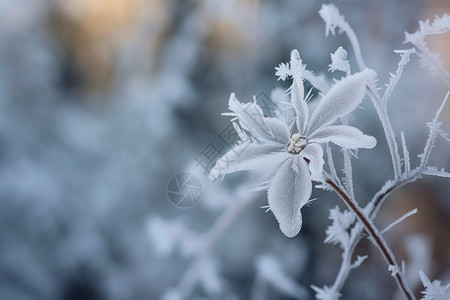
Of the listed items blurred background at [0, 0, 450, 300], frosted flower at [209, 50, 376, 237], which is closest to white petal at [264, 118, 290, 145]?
frosted flower at [209, 50, 376, 237]

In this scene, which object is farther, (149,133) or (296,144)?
(149,133)

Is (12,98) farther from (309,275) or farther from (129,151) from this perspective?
(309,275)

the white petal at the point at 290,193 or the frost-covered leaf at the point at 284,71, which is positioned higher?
the frost-covered leaf at the point at 284,71

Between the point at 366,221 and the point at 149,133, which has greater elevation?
the point at 149,133

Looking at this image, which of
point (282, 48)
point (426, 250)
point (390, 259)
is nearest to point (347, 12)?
point (282, 48)

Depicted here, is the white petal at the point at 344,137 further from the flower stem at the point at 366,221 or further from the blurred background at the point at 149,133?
the blurred background at the point at 149,133

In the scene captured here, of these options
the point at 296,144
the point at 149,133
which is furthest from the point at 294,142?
the point at 149,133

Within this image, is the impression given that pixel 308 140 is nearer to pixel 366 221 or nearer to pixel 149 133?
pixel 366 221

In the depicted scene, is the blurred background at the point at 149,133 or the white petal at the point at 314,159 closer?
the white petal at the point at 314,159

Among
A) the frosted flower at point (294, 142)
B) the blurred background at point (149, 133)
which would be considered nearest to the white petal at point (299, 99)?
the frosted flower at point (294, 142)
